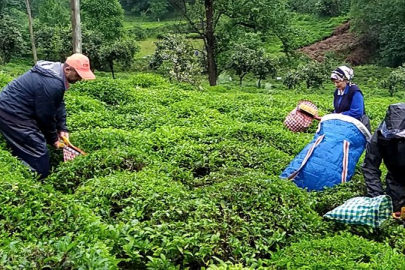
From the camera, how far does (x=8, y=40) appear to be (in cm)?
3303

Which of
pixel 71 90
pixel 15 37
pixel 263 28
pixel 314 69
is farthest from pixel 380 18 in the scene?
pixel 71 90

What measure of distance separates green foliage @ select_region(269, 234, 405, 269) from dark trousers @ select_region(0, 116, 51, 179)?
2.80 meters

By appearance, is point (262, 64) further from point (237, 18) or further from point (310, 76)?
point (237, 18)

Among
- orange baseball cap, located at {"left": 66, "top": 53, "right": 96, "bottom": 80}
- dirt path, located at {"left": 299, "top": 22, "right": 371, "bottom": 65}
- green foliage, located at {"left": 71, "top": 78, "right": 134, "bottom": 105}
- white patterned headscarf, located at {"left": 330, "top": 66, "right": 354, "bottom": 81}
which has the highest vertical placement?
orange baseball cap, located at {"left": 66, "top": 53, "right": 96, "bottom": 80}

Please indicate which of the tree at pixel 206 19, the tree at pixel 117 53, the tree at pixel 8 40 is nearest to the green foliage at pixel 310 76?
the tree at pixel 206 19

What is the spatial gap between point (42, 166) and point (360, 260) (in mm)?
3325

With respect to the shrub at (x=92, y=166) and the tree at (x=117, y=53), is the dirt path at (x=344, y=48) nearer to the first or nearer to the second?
the tree at (x=117, y=53)

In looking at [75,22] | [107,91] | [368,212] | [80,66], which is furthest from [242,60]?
[368,212]

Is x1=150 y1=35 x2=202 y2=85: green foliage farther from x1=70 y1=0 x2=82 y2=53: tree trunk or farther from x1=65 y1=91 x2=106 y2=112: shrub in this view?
x1=65 y1=91 x2=106 y2=112: shrub

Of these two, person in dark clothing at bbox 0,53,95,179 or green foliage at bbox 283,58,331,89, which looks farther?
green foliage at bbox 283,58,331,89

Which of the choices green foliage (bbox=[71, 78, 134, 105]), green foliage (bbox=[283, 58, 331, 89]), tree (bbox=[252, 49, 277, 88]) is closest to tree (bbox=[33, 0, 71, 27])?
tree (bbox=[252, 49, 277, 88])

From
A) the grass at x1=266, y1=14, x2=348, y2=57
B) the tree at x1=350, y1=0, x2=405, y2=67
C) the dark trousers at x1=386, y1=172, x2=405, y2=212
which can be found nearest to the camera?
the dark trousers at x1=386, y1=172, x2=405, y2=212

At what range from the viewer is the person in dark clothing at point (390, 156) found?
14.1 ft

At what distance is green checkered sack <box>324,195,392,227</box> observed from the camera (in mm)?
4070
